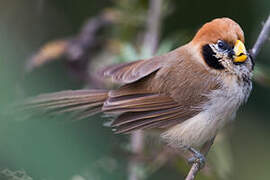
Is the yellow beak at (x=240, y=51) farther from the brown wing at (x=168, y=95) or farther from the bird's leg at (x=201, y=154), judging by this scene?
the bird's leg at (x=201, y=154)

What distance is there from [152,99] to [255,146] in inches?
47.4

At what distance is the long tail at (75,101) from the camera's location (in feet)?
9.50

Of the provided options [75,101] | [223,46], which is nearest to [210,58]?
[223,46]

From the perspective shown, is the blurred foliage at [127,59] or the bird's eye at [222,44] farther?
the bird's eye at [222,44]

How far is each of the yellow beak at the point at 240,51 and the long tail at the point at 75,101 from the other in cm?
94

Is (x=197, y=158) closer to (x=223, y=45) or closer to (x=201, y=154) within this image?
(x=201, y=154)

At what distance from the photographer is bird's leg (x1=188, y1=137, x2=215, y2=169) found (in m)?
2.75

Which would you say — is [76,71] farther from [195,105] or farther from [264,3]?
[264,3]

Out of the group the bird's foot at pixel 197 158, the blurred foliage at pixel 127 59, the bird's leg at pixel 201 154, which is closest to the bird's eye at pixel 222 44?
the blurred foliage at pixel 127 59

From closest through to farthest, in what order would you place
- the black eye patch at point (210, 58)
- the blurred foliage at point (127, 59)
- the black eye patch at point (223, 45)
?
the blurred foliage at point (127, 59), the black eye patch at point (223, 45), the black eye patch at point (210, 58)

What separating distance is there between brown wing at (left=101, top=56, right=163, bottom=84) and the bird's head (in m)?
0.32

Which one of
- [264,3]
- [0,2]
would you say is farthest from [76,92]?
[264,3]

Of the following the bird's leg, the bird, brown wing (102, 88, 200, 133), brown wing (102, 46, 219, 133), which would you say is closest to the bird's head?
the bird

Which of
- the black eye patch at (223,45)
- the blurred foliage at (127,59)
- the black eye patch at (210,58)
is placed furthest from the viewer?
the black eye patch at (210,58)
